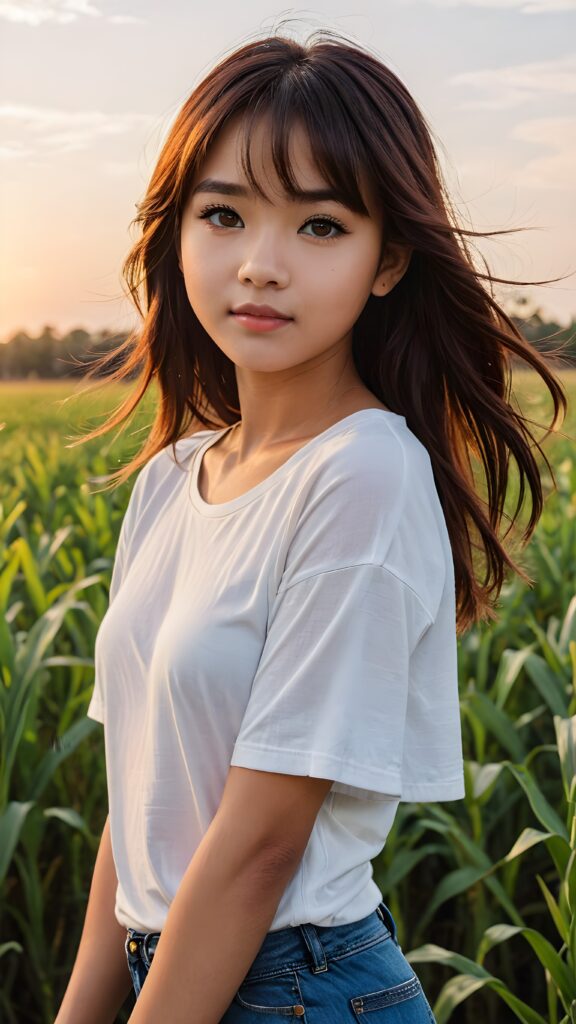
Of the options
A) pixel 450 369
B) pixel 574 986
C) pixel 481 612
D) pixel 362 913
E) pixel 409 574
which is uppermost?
pixel 450 369

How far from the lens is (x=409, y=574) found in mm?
954

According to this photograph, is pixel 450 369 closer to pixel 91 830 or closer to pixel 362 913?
pixel 362 913

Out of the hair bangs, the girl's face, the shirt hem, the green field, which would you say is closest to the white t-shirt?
the shirt hem

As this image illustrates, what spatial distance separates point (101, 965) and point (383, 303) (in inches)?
30.1

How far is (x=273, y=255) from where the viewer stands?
3.39 ft

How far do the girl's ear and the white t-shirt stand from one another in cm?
15

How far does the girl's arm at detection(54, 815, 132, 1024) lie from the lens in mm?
1247

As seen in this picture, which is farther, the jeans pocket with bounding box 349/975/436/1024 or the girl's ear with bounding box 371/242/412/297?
the girl's ear with bounding box 371/242/412/297

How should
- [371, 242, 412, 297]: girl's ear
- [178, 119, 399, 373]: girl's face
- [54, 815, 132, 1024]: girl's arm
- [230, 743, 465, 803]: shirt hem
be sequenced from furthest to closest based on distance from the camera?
[54, 815, 132, 1024]: girl's arm < [371, 242, 412, 297]: girl's ear < [178, 119, 399, 373]: girl's face < [230, 743, 465, 803]: shirt hem

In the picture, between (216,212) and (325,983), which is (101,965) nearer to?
(325,983)

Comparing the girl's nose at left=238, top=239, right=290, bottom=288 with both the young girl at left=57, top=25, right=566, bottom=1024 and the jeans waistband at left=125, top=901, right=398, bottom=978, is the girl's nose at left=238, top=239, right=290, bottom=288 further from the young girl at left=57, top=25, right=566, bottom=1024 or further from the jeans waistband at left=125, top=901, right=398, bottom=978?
the jeans waistband at left=125, top=901, right=398, bottom=978

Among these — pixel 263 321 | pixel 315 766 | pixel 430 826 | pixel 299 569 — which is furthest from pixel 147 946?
pixel 430 826

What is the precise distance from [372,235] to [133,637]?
45 cm

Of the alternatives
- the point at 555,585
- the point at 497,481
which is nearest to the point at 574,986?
the point at 497,481
